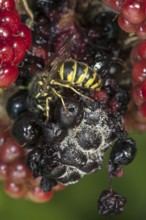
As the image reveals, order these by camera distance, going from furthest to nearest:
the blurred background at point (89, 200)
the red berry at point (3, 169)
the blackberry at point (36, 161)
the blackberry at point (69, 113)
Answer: the blurred background at point (89, 200), the red berry at point (3, 169), the blackberry at point (36, 161), the blackberry at point (69, 113)

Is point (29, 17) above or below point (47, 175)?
above

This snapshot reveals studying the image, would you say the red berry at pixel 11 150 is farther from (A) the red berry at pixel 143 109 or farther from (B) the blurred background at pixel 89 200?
(B) the blurred background at pixel 89 200

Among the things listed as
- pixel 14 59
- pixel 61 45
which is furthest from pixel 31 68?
pixel 14 59

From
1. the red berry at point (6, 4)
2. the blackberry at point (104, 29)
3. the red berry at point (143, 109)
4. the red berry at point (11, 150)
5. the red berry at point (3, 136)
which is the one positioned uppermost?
the red berry at point (6, 4)

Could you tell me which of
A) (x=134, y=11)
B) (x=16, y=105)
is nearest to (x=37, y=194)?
(x=16, y=105)

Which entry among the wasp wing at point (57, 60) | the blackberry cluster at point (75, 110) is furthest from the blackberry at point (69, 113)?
the wasp wing at point (57, 60)

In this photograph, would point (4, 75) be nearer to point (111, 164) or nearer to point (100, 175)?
point (111, 164)

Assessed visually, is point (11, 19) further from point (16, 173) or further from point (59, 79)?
point (16, 173)
